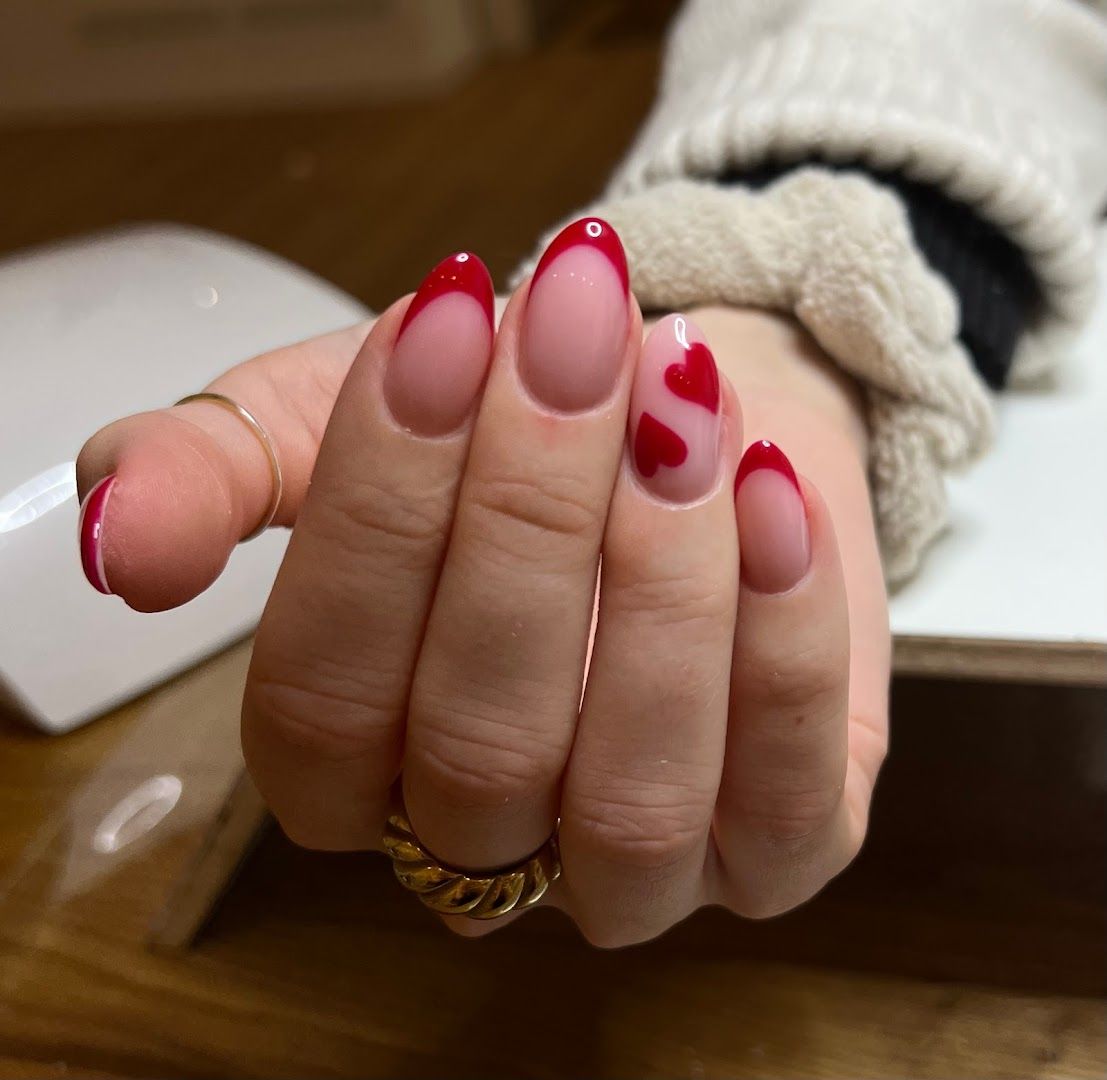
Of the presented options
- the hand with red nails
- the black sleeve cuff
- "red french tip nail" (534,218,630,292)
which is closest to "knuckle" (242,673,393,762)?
the hand with red nails

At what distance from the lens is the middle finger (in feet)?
0.70

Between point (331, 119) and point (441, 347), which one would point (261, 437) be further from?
point (331, 119)

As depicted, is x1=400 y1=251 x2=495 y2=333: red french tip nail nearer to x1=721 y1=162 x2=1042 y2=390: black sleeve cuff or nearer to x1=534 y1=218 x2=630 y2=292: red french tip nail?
x1=534 y1=218 x2=630 y2=292: red french tip nail

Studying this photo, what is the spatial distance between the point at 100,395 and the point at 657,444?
200 mm

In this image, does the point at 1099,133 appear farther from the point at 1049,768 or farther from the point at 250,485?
the point at 250,485

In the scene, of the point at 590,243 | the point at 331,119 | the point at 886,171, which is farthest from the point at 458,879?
the point at 331,119

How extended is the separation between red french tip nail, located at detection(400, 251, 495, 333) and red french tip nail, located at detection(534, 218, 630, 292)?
0.01m

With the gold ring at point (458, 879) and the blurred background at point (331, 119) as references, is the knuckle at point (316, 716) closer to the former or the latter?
the gold ring at point (458, 879)

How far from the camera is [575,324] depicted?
210 mm

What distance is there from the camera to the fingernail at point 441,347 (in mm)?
211

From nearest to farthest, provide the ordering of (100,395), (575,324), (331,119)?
1. (575,324)
2. (100,395)
3. (331,119)

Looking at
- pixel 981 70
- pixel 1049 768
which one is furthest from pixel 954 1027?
pixel 981 70

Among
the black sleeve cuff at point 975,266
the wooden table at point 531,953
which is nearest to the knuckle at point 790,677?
the wooden table at point 531,953

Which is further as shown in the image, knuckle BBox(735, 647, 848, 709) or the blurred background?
the blurred background
